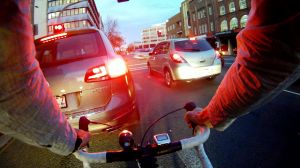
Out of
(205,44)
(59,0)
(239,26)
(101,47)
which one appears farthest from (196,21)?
(101,47)

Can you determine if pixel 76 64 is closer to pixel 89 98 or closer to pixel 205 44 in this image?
pixel 89 98

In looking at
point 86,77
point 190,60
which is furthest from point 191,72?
point 86,77

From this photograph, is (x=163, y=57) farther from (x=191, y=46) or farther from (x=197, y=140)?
(x=197, y=140)

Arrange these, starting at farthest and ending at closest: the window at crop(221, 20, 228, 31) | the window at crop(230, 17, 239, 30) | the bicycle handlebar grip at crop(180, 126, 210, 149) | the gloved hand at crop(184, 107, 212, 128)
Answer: the window at crop(221, 20, 228, 31), the window at crop(230, 17, 239, 30), the bicycle handlebar grip at crop(180, 126, 210, 149), the gloved hand at crop(184, 107, 212, 128)

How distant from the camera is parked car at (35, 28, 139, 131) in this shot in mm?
3906

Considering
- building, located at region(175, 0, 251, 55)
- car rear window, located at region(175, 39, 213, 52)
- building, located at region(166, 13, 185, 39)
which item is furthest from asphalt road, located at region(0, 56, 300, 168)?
building, located at region(166, 13, 185, 39)

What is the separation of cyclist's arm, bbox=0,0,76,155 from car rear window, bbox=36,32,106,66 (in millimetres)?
3318

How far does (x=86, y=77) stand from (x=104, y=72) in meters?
0.26

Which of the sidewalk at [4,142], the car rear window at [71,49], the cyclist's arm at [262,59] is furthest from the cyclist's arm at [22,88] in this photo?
the sidewalk at [4,142]

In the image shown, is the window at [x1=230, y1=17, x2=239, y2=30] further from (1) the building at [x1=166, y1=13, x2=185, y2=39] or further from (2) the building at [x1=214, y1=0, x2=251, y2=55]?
(1) the building at [x1=166, y1=13, x2=185, y2=39]

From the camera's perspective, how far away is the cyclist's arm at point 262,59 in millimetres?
828

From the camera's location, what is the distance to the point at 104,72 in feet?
13.2

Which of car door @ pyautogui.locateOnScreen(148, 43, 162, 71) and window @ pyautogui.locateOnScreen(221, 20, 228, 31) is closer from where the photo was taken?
car door @ pyautogui.locateOnScreen(148, 43, 162, 71)

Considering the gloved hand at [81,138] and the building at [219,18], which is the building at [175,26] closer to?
the building at [219,18]
